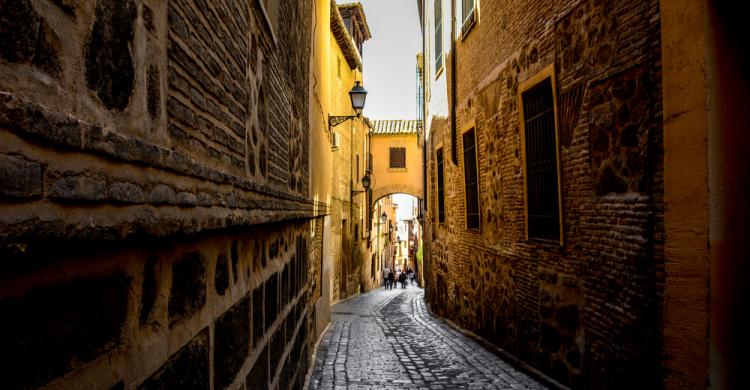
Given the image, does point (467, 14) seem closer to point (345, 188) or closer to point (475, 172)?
point (475, 172)

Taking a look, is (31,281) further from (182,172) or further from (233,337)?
(233,337)

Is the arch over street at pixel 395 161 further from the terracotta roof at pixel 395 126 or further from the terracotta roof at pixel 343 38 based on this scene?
the terracotta roof at pixel 343 38

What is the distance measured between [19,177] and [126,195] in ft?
1.32

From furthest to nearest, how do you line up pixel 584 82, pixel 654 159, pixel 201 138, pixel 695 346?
1. pixel 584 82
2. pixel 654 159
3. pixel 695 346
4. pixel 201 138

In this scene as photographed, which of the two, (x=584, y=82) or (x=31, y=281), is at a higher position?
(x=584, y=82)

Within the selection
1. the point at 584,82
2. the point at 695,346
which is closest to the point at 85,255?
the point at 695,346

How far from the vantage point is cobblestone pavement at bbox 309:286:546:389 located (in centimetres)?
657

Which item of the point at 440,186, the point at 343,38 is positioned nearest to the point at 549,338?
the point at 440,186

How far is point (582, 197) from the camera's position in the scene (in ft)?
19.0

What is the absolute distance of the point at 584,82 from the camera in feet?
18.6

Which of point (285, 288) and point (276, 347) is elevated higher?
point (285, 288)

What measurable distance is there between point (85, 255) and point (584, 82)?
5.38 meters

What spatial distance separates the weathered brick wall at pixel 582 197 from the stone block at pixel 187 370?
3568 mm

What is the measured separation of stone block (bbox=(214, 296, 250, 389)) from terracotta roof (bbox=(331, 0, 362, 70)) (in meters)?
13.4
